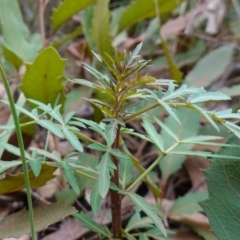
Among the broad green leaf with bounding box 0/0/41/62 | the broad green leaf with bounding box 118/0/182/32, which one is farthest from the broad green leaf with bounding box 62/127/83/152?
the broad green leaf with bounding box 118/0/182/32

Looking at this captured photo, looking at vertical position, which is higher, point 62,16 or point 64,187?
point 62,16

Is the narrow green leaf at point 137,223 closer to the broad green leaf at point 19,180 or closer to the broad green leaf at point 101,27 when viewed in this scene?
the broad green leaf at point 19,180

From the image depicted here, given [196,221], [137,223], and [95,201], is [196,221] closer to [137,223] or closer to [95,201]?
[137,223]

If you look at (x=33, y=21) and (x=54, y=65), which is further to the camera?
(x=33, y=21)

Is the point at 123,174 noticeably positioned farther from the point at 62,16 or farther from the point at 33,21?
the point at 33,21

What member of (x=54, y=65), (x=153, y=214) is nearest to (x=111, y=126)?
(x=153, y=214)

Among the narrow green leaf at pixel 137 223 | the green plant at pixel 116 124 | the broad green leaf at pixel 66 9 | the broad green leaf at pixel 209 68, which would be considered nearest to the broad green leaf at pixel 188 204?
the green plant at pixel 116 124
